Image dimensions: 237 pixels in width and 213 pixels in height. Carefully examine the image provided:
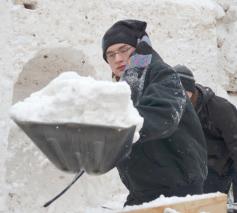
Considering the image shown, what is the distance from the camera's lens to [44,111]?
1.24m

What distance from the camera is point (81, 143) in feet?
4.12

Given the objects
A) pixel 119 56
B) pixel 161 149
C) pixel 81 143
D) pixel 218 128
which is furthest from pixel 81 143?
pixel 218 128

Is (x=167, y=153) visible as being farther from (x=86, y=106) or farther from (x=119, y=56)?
(x=86, y=106)

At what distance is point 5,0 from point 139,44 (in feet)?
8.12

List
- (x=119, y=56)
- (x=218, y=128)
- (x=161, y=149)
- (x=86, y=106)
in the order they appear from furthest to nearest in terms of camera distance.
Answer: (x=218, y=128), (x=119, y=56), (x=161, y=149), (x=86, y=106)

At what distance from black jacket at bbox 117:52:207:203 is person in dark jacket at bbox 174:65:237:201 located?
865 mm

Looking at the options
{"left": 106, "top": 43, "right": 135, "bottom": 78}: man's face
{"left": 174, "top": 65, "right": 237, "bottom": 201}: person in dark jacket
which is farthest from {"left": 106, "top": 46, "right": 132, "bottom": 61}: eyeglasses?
{"left": 174, "top": 65, "right": 237, "bottom": 201}: person in dark jacket

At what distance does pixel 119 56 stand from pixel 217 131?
3.14 feet

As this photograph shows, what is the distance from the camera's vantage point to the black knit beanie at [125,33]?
2041 mm

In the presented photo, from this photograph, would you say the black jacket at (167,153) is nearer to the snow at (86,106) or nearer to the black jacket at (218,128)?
the snow at (86,106)

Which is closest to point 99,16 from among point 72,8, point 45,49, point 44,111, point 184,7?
point 72,8

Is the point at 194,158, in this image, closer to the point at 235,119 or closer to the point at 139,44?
the point at 139,44

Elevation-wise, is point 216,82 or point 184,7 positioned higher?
point 184,7

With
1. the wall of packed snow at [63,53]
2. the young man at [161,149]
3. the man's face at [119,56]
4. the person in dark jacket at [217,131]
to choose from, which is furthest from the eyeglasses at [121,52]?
the wall of packed snow at [63,53]
